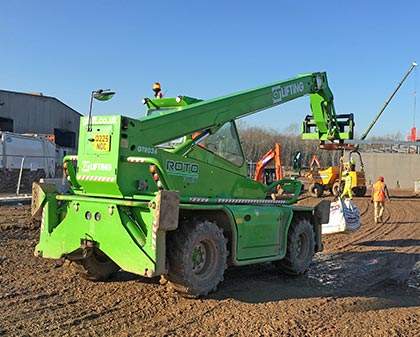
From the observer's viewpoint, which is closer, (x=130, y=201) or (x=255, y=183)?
(x=130, y=201)

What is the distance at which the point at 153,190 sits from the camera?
710 cm

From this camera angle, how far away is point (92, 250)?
23.5 ft

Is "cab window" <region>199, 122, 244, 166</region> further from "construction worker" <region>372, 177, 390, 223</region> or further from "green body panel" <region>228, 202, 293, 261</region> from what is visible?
"construction worker" <region>372, 177, 390, 223</region>

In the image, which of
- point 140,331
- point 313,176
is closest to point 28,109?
point 313,176

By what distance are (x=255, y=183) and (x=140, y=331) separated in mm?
3819

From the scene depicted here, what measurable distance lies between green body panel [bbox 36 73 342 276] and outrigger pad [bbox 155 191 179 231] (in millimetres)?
27

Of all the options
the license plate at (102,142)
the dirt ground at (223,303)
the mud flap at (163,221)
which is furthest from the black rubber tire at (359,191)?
the mud flap at (163,221)

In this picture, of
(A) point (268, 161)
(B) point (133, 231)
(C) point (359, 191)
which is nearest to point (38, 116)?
(C) point (359, 191)

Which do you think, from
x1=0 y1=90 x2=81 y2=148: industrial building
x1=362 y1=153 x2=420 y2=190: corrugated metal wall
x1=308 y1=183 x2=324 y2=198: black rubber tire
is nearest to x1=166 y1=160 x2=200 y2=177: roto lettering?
x1=308 y1=183 x2=324 y2=198: black rubber tire

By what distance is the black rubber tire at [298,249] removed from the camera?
883 centimetres

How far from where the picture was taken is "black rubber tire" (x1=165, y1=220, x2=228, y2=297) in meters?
6.62

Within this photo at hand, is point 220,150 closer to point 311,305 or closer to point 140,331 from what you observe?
point 311,305

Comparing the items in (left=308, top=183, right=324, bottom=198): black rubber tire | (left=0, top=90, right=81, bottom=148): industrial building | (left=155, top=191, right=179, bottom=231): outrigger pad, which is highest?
(left=0, top=90, right=81, bottom=148): industrial building

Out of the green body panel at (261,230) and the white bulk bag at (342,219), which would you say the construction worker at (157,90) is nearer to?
the green body panel at (261,230)
